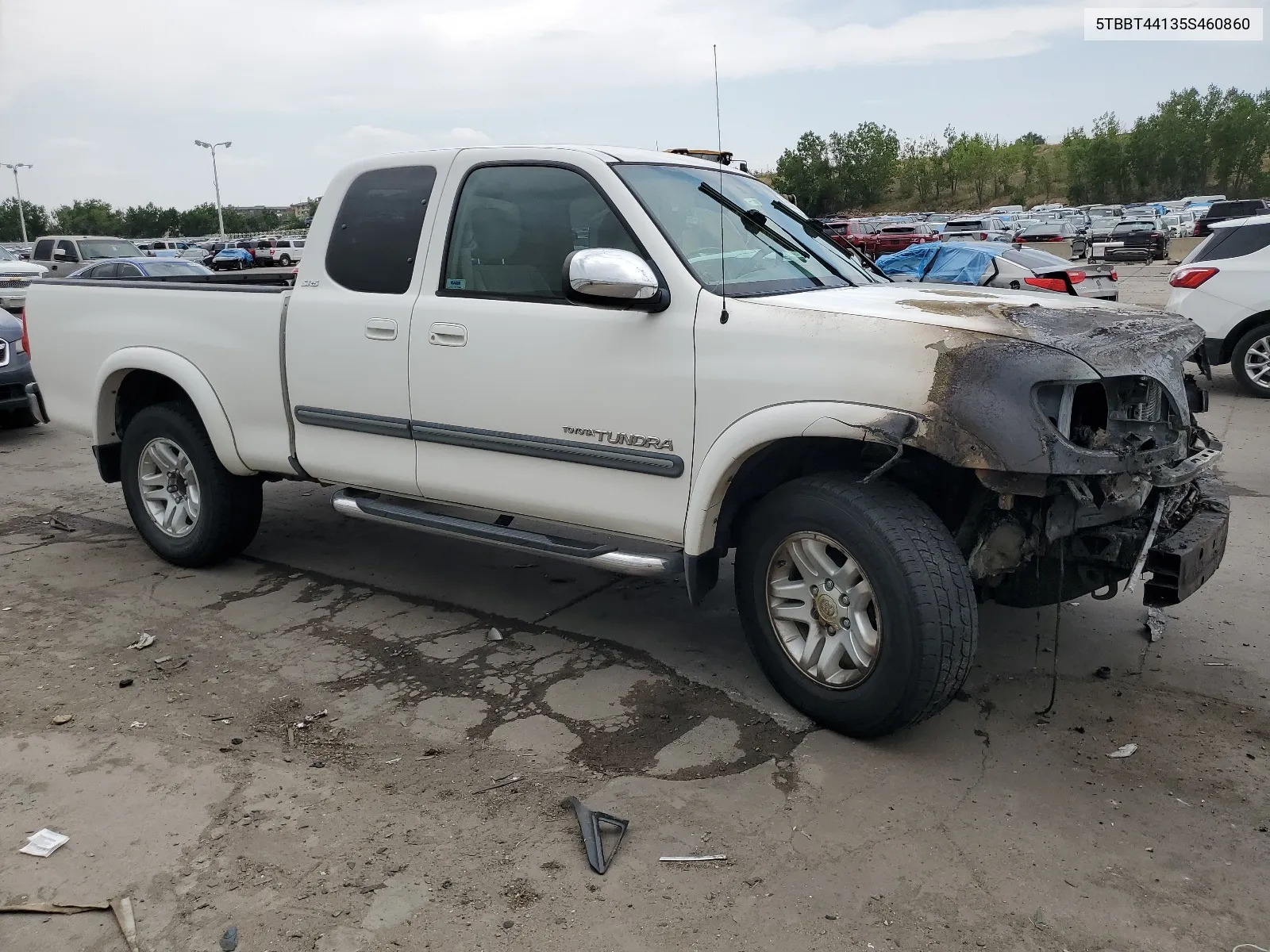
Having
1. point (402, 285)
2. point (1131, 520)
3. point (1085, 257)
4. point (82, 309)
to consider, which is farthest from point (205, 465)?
point (1085, 257)

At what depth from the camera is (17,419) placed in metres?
10.2

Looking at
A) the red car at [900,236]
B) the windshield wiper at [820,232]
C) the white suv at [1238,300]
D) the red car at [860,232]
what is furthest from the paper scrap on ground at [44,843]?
the red car at [900,236]

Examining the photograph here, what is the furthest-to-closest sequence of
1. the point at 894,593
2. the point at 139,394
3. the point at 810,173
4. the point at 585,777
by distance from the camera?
the point at 810,173
the point at 139,394
the point at 585,777
the point at 894,593

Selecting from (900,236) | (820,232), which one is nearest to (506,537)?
(820,232)

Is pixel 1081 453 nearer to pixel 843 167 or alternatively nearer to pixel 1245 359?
pixel 1245 359

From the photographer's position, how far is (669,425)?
3.84 meters

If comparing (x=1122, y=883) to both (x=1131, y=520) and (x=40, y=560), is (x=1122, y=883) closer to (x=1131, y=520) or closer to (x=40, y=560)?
(x=1131, y=520)

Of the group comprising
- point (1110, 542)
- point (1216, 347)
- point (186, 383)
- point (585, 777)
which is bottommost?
point (585, 777)

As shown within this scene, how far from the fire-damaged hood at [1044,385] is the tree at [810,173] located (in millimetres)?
79154

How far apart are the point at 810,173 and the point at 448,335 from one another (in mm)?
84494

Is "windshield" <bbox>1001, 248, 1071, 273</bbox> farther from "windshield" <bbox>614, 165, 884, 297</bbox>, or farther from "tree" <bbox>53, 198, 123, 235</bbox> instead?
"tree" <bbox>53, 198, 123, 235</bbox>

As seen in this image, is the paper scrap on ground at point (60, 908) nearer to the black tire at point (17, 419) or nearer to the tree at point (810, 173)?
the black tire at point (17, 419)

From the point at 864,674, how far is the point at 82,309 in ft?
14.9

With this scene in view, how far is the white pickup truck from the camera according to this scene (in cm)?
337
